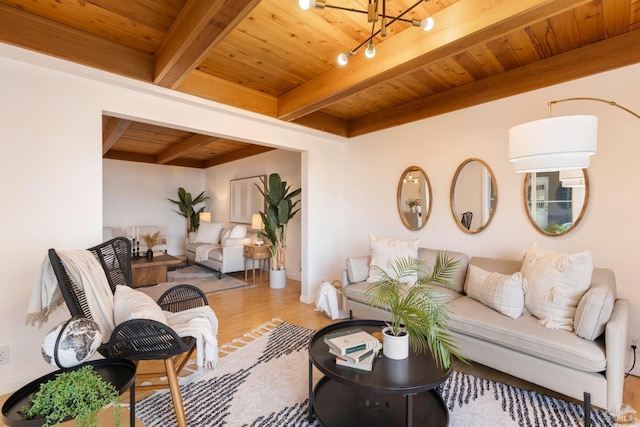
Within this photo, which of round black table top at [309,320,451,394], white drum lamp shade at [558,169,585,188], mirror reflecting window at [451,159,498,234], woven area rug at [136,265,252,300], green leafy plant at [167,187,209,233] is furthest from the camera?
green leafy plant at [167,187,209,233]

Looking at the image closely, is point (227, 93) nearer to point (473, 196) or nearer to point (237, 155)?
point (473, 196)

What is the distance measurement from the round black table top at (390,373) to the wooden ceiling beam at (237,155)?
455cm

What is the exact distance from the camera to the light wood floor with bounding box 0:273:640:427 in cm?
198

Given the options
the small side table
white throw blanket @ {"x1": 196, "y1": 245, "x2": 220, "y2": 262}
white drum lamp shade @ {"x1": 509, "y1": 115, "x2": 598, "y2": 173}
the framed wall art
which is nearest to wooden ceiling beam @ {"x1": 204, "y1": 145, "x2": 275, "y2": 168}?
the framed wall art

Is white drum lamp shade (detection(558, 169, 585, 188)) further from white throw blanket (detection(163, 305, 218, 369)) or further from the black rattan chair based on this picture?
the black rattan chair

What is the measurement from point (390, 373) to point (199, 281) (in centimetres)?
428

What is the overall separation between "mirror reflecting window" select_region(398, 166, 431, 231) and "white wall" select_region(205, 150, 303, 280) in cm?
142

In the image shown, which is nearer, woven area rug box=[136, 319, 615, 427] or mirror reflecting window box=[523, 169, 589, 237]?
woven area rug box=[136, 319, 615, 427]

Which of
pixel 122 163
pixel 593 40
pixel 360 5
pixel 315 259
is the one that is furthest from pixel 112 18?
pixel 122 163

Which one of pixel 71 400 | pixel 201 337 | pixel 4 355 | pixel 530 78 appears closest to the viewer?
pixel 71 400

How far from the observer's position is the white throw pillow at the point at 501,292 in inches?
84.1

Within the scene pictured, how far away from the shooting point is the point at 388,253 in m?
3.12

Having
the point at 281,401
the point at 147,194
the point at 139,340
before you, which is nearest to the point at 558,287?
the point at 281,401

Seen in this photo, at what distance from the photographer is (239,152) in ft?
20.6
